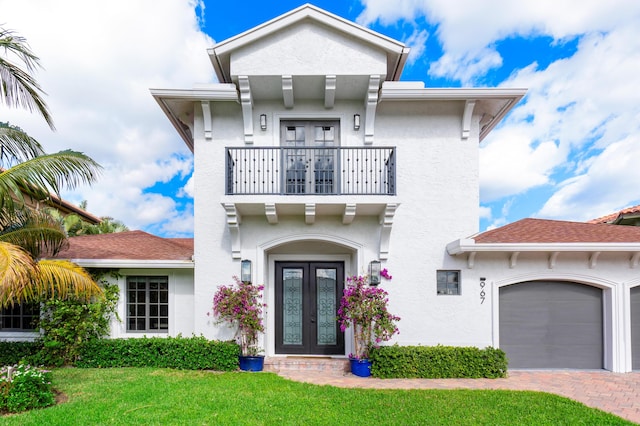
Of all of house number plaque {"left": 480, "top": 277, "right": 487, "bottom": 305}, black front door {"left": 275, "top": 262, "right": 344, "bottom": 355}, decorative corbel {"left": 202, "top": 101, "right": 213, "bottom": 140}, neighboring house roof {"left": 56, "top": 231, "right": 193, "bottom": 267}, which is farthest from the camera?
black front door {"left": 275, "top": 262, "right": 344, "bottom": 355}

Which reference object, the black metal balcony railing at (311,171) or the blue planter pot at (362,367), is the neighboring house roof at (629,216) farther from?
the blue planter pot at (362,367)

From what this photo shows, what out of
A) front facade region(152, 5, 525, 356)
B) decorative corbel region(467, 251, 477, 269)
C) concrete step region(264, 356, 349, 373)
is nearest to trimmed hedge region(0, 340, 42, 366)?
front facade region(152, 5, 525, 356)

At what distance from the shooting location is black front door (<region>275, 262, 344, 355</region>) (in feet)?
32.5

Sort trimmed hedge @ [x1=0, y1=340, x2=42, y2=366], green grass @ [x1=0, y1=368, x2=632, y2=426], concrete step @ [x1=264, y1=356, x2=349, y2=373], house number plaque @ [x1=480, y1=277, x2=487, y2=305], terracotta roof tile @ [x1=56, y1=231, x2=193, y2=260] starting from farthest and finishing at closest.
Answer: terracotta roof tile @ [x1=56, y1=231, x2=193, y2=260] < house number plaque @ [x1=480, y1=277, x2=487, y2=305] < trimmed hedge @ [x1=0, y1=340, x2=42, y2=366] < concrete step @ [x1=264, y1=356, x2=349, y2=373] < green grass @ [x1=0, y1=368, x2=632, y2=426]

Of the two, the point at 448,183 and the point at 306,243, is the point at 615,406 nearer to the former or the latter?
the point at 448,183

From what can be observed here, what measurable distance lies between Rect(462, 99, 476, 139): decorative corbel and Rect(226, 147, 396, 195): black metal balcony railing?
2017 millimetres

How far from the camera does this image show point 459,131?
9.45 meters

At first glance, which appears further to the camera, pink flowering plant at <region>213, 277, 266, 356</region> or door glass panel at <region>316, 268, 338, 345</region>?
door glass panel at <region>316, 268, 338, 345</region>

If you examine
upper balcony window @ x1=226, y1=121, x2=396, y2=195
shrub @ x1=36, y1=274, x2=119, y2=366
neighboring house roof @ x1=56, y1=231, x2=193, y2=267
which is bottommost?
shrub @ x1=36, y1=274, x2=119, y2=366

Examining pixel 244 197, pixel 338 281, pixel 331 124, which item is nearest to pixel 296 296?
pixel 338 281

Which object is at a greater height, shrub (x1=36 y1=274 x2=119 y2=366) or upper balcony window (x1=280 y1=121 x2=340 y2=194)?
upper balcony window (x1=280 y1=121 x2=340 y2=194)

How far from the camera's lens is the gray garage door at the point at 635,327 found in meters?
9.02

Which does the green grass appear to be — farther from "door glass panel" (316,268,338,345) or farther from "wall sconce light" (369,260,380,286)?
"wall sconce light" (369,260,380,286)

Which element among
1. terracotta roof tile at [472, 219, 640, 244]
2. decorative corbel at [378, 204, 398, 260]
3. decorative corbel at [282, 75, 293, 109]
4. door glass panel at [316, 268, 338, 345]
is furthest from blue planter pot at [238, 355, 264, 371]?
decorative corbel at [282, 75, 293, 109]
